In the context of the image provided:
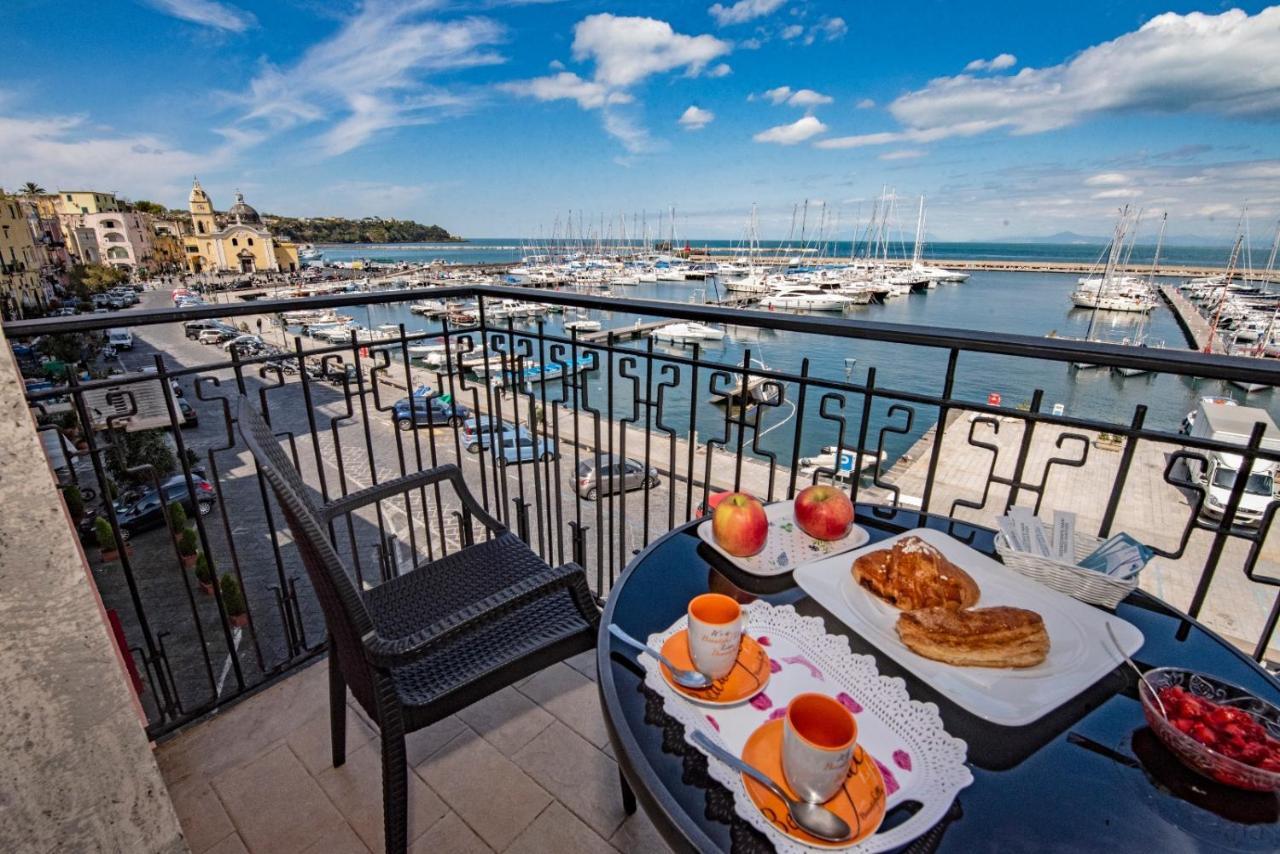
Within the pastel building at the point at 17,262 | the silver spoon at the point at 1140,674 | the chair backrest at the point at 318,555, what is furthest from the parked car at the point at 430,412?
the pastel building at the point at 17,262

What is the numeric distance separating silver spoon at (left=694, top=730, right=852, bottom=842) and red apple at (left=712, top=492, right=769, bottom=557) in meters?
0.58

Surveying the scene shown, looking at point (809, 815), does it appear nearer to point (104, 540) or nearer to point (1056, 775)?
point (1056, 775)

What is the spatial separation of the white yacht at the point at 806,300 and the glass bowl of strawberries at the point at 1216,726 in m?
34.4

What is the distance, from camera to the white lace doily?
65 centimetres

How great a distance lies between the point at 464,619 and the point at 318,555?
1.10ft

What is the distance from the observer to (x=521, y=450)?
180 inches

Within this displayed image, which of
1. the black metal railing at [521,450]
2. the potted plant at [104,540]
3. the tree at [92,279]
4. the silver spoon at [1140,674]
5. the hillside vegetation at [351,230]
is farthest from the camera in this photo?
the hillside vegetation at [351,230]

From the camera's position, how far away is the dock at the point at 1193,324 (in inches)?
1033

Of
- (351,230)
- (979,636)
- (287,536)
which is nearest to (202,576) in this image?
(287,536)

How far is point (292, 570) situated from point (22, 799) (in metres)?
11.5

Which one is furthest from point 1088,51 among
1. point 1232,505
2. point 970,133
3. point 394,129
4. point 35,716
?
point 35,716

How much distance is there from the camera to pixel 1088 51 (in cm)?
2845

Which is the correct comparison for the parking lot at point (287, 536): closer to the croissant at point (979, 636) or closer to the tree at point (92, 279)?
the croissant at point (979, 636)

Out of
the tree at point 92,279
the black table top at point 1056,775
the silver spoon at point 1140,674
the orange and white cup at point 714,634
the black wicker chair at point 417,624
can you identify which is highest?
the orange and white cup at point 714,634
